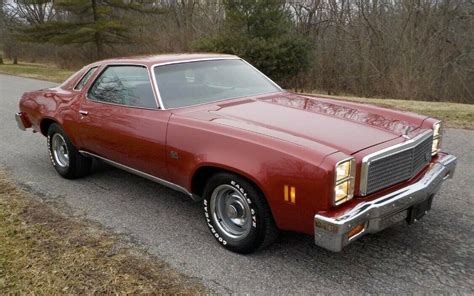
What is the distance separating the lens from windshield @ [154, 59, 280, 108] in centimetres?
383

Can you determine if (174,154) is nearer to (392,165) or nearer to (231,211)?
(231,211)

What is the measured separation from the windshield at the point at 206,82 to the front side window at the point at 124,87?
0.15 m

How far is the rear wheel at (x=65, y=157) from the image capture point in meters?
4.89

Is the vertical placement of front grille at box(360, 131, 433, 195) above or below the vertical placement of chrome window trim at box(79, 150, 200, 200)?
above

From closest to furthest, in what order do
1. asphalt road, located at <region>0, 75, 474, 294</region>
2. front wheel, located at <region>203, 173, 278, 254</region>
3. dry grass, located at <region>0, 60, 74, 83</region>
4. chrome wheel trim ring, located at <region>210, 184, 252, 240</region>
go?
asphalt road, located at <region>0, 75, 474, 294</region> < front wheel, located at <region>203, 173, 278, 254</region> < chrome wheel trim ring, located at <region>210, 184, 252, 240</region> < dry grass, located at <region>0, 60, 74, 83</region>

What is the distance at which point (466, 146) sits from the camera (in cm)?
578

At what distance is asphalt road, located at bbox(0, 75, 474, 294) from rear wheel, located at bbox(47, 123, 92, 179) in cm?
25

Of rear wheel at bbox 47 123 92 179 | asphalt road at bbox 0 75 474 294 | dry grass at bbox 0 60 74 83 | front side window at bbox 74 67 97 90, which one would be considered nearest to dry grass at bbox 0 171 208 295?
asphalt road at bbox 0 75 474 294

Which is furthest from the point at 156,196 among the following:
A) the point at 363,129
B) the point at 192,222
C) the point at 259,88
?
the point at 363,129

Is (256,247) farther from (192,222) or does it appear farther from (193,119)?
(193,119)

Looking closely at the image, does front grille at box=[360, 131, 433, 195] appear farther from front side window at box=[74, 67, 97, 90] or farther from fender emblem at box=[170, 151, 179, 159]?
front side window at box=[74, 67, 97, 90]

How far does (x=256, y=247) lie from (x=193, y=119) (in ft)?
3.77

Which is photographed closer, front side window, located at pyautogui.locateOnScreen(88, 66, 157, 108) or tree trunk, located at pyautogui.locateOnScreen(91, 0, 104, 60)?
front side window, located at pyautogui.locateOnScreen(88, 66, 157, 108)

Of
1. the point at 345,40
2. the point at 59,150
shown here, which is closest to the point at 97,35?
the point at 345,40
